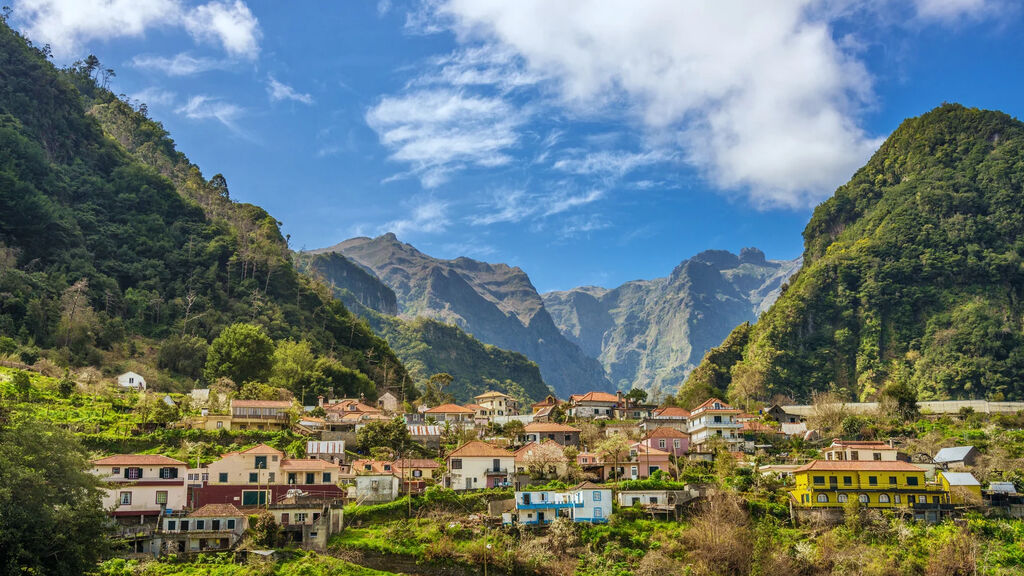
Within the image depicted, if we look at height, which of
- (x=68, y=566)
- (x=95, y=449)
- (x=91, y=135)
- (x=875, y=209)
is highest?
(x=91, y=135)

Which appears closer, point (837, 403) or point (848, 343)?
point (837, 403)

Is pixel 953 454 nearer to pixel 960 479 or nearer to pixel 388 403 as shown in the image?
pixel 960 479

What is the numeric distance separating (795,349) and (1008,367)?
89.4ft

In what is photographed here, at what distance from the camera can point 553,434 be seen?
250 ft

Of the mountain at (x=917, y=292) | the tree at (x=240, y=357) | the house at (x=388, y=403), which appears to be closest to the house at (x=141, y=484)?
the tree at (x=240, y=357)

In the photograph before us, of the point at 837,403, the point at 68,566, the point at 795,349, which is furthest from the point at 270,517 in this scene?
the point at 795,349

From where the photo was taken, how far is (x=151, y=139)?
160m

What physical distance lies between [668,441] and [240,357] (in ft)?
137

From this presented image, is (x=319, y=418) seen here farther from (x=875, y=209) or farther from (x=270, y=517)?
(x=875, y=209)

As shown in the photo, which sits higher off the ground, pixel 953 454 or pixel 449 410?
pixel 449 410

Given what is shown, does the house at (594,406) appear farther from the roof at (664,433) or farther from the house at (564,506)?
the house at (564,506)

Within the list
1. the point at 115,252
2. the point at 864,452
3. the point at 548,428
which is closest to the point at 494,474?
the point at 548,428

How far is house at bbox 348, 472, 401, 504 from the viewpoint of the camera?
56.8 meters

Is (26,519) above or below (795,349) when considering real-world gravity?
below
